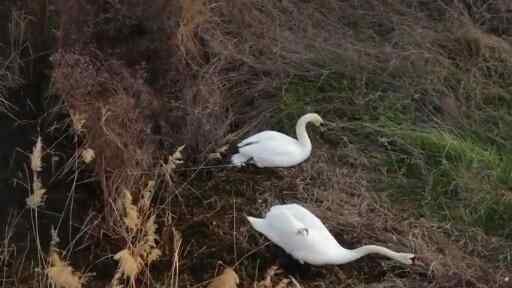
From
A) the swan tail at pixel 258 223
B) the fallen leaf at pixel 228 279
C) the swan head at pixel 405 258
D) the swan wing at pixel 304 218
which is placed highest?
the fallen leaf at pixel 228 279

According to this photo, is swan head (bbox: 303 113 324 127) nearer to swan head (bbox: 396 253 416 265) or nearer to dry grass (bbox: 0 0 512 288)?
dry grass (bbox: 0 0 512 288)

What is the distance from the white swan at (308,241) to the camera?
10.9ft

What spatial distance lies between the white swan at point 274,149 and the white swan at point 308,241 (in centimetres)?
60

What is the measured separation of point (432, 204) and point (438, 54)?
144 cm

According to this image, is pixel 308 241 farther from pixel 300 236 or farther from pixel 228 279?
pixel 228 279

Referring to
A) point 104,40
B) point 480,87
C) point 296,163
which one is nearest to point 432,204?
point 296,163

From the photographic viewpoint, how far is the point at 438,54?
4980 mm

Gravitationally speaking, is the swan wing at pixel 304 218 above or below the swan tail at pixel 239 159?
above

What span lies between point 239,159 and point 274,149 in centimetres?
22

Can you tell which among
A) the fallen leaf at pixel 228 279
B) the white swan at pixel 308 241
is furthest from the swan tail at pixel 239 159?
the fallen leaf at pixel 228 279

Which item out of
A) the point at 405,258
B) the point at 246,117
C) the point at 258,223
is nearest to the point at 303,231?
the point at 258,223

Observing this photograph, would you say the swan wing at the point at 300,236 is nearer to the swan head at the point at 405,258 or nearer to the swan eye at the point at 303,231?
the swan eye at the point at 303,231

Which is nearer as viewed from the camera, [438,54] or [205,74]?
[205,74]

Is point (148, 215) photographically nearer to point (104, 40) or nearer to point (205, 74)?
point (104, 40)
